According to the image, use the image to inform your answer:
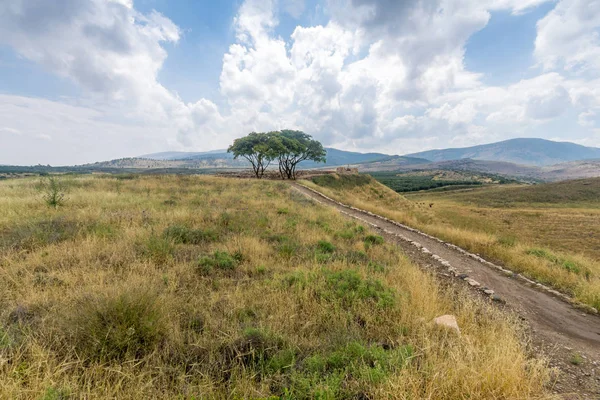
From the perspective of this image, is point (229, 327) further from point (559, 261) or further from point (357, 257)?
point (559, 261)

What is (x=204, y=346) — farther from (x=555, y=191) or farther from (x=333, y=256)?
(x=555, y=191)

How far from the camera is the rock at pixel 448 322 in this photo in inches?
160

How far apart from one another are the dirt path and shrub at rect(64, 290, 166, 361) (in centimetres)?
509

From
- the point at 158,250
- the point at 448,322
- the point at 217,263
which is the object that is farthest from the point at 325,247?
the point at 158,250

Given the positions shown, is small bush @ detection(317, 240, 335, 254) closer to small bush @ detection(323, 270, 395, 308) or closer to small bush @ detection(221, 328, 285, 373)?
small bush @ detection(323, 270, 395, 308)

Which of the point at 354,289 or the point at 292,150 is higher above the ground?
the point at 292,150

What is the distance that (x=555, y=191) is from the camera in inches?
2992

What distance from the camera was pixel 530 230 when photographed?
30.6m

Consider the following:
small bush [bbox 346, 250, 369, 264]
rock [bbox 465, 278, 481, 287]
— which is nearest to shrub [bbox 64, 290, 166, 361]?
small bush [bbox 346, 250, 369, 264]

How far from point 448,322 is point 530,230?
36.1 m

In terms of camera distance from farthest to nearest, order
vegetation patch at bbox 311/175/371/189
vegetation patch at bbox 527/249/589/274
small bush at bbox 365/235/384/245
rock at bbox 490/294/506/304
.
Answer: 1. vegetation patch at bbox 311/175/371/189
2. small bush at bbox 365/235/384/245
3. vegetation patch at bbox 527/249/589/274
4. rock at bbox 490/294/506/304

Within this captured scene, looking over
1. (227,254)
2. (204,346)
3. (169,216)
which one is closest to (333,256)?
(227,254)

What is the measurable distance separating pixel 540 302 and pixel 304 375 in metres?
6.98

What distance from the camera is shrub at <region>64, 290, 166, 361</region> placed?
313 centimetres
